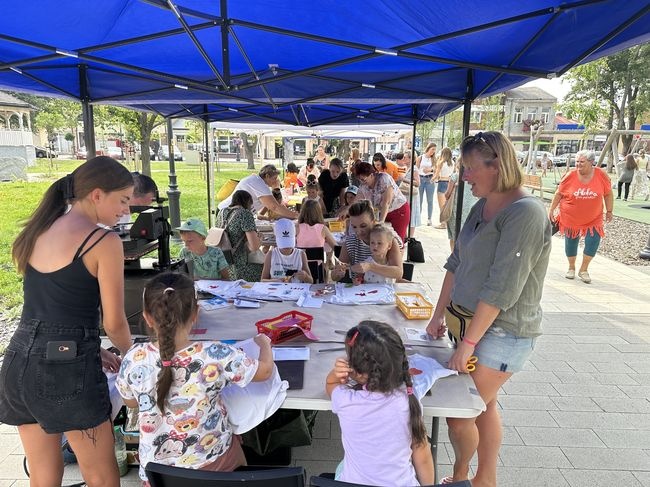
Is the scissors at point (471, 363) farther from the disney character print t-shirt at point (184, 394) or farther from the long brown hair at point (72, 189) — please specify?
the long brown hair at point (72, 189)

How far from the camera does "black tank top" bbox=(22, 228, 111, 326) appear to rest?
149 centimetres

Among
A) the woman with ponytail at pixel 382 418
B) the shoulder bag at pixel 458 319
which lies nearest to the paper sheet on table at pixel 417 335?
the shoulder bag at pixel 458 319

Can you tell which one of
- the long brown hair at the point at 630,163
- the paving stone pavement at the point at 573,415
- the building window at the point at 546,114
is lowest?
the paving stone pavement at the point at 573,415

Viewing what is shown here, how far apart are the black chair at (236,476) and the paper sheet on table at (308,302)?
150cm

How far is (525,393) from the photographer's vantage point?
328 centimetres

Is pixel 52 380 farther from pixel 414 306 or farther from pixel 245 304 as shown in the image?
pixel 414 306

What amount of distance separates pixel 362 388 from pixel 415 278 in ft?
15.5

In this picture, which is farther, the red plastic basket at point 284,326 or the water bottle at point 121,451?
the water bottle at point 121,451

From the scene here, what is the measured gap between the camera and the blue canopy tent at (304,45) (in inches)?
91.4

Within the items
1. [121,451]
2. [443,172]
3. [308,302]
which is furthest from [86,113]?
[443,172]

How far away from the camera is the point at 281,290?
306 cm

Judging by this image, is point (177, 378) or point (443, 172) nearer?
point (177, 378)

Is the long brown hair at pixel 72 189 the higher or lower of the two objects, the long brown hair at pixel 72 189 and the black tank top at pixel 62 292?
the higher

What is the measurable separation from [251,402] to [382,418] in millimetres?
511
